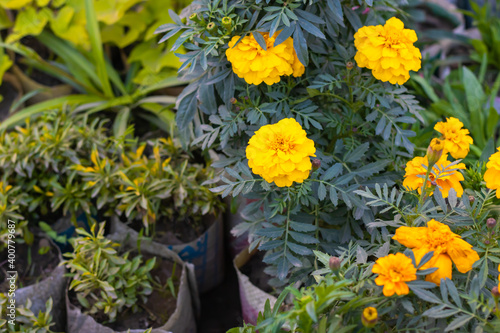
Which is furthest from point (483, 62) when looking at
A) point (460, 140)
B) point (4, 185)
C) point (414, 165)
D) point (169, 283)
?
point (4, 185)

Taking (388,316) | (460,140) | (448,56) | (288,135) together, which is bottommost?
(448,56)

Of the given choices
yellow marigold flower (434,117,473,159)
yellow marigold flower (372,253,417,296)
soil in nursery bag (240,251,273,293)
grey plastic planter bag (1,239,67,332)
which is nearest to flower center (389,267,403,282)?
yellow marigold flower (372,253,417,296)

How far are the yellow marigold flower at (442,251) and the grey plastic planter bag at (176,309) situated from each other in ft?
2.28

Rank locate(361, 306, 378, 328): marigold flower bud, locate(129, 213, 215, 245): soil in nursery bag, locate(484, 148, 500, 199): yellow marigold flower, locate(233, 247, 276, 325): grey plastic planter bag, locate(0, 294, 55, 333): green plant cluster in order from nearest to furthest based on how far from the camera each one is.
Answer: locate(361, 306, 378, 328): marigold flower bud → locate(484, 148, 500, 199): yellow marigold flower → locate(0, 294, 55, 333): green plant cluster → locate(233, 247, 276, 325): grey plastic planter bag → locate(129, 213, 215, 245): soil in nursery bag

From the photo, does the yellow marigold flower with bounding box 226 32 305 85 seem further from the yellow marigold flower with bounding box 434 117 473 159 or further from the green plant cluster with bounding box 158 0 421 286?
the yellow marigold flower with bounding box 434 117 473 159

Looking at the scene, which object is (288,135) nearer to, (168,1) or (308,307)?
(308,307)

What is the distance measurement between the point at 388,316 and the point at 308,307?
224 millimetres

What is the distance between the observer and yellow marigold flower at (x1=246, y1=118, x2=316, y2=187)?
75 cm

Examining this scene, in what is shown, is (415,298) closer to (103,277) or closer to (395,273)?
(395,273)

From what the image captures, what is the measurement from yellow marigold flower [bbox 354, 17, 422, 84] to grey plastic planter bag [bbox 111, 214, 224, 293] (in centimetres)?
Answer: 77

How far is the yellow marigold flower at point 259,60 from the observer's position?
855 millimetres

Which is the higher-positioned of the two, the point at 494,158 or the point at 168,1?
the point at 168,1

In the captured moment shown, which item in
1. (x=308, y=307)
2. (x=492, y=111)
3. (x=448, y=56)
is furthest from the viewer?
(x=448, y=56)

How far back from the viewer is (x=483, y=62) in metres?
1.76
